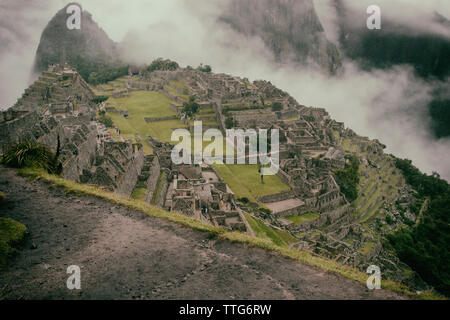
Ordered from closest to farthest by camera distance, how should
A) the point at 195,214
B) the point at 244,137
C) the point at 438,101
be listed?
the point at 195,214, the point at 244,137, the point at 438,101

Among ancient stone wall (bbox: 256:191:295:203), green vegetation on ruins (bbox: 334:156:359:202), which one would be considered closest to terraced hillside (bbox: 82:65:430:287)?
ancient stone wall (bbox: 256:191:295:203)

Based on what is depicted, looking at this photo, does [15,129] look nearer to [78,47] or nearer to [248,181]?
[248,181]

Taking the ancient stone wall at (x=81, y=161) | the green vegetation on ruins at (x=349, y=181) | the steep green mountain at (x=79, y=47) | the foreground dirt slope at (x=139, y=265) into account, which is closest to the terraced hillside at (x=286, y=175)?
the green vegetation on ruins at (x=349, y=181)

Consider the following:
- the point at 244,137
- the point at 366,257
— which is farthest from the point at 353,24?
the point at 366,257

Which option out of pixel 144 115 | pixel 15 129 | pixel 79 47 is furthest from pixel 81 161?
pixel 79 47

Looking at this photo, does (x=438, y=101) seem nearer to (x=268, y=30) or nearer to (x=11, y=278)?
(x=268, y=30)

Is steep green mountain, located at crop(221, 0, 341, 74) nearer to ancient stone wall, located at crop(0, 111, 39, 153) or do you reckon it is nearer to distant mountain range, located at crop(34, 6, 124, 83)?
distant mountain range, located at crop(34, 6, 124, 83)

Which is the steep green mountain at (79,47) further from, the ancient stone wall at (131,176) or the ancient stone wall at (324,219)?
the ancient stone wall at (324,219)
